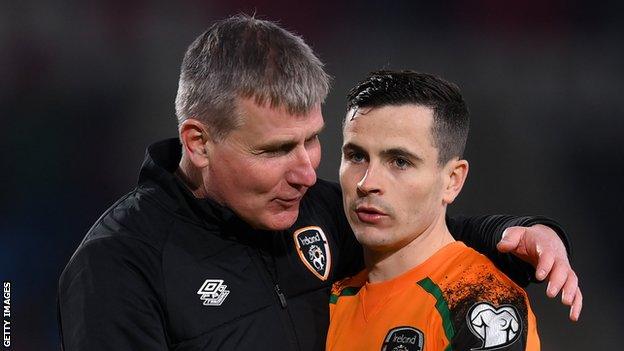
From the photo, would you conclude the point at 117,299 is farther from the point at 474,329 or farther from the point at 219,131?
the point at 474,329

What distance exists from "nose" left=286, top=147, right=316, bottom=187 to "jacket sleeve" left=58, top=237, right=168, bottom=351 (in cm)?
39

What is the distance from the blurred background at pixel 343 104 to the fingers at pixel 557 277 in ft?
8.76

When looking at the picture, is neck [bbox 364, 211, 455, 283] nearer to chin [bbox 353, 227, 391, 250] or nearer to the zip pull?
chin [bbox 353, 227, 391, 250]

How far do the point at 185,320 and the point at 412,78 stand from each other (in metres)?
0.80

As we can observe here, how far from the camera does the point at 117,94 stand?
4.43 m

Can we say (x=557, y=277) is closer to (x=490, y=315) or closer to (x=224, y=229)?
(x=490, y=315)

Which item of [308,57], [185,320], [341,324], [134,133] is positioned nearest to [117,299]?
[185,320]

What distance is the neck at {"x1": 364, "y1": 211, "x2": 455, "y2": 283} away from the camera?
207 cm

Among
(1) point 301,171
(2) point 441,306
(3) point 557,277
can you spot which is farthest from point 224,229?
(3) point 557,277

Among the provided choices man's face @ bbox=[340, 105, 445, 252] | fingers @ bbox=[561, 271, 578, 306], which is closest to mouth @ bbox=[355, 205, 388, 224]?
man's face @ bbox=[340, 105, 445, 252]

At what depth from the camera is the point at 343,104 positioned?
4.67 m

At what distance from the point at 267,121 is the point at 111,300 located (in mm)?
524

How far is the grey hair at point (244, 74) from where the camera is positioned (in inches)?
75.0

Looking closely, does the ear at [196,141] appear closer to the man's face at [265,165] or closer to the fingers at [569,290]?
the man's face at [265,165]
